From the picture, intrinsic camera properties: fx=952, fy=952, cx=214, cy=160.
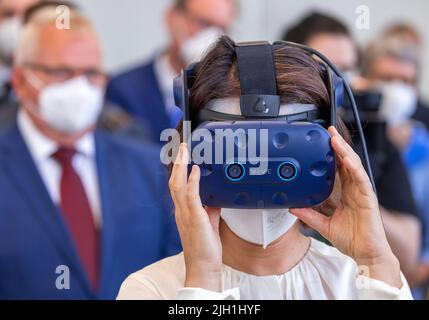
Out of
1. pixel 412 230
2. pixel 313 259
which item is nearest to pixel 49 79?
pixel 412 230

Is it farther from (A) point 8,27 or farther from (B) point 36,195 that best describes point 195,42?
(B) point 36,195

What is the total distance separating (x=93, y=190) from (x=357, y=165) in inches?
39.0

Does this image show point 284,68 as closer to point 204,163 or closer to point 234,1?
point 204,163

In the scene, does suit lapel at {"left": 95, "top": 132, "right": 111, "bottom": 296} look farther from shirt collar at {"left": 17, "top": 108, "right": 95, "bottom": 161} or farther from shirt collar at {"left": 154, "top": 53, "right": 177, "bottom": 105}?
shirt collar at {"left": 154, "top": 53, "right": 177, "bottom": 105}

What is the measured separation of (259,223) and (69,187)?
882 millimetres

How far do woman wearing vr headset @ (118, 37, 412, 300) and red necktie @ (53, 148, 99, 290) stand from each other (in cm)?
60

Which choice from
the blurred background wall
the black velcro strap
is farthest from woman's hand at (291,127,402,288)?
the blurred background wall

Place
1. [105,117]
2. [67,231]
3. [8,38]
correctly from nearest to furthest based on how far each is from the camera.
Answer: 1. [67,231]
2. [105,117]
3. [8,38]

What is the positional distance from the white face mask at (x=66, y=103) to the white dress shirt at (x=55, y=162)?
0.07 m

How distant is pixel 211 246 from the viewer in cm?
115

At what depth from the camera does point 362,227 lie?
3.79 ft

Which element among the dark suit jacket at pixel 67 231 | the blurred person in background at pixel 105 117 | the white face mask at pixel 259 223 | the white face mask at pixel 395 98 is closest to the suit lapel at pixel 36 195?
the dark suit jacket at pixel 67 231

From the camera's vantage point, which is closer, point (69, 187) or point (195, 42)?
point (69, 187)

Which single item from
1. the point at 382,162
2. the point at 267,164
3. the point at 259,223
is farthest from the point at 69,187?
the point at 267,164
